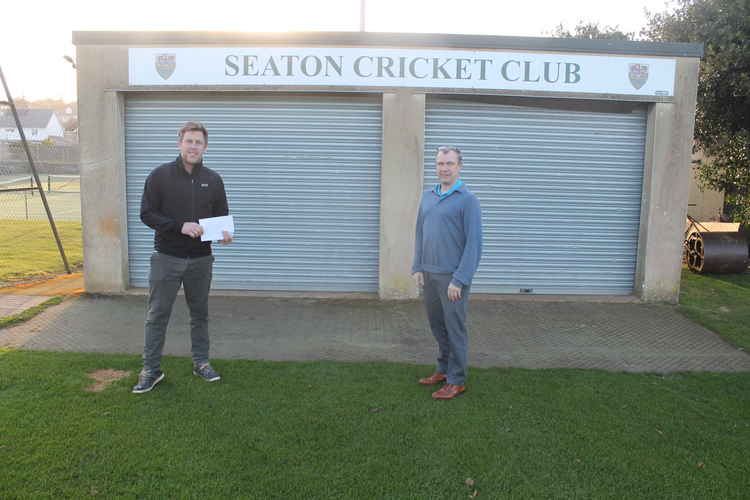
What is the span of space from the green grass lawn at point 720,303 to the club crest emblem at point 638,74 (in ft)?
9.94

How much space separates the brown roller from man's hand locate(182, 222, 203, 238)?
912 centimetres

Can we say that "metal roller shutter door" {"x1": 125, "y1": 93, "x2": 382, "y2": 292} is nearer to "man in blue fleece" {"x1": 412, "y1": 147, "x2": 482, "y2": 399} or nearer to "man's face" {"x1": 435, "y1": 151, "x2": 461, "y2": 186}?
"man in blue fleece" {"x1": 412, "y1": 147, "x2": 482, "y2": 399}

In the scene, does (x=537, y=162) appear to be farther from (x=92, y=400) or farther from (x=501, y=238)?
(x=92, y=400)

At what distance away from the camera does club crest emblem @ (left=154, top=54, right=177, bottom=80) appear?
7.95 m

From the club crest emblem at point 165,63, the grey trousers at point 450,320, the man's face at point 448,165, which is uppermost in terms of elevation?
the club crest emblem at point 165,63

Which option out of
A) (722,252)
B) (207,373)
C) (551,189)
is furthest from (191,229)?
(722,252)

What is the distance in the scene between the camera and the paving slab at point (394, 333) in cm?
589

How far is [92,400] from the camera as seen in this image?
4484mm

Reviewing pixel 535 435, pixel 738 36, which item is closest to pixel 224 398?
pixel 535 435

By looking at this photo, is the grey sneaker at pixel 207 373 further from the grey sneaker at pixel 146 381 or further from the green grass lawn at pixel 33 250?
the green grass lawn at pixel 33 250

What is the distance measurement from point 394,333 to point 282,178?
9.78 feet

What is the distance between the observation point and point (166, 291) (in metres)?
4.71

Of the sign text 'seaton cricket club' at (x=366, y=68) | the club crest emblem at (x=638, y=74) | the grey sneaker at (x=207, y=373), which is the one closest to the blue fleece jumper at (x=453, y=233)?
the grey sneaker at (x=207, y=373)

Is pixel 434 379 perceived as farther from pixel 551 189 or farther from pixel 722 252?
pixel 722 252
